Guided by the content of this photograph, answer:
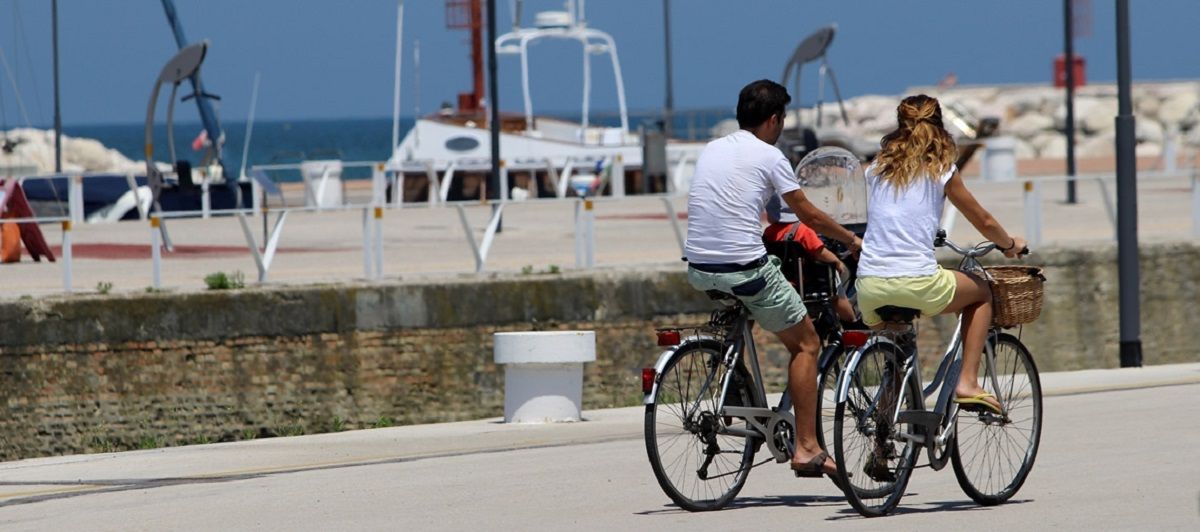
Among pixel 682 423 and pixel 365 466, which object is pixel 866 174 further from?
pixel 365 466

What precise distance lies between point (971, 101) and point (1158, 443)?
7278 cm

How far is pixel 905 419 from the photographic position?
7812mm

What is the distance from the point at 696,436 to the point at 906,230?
1.22 m

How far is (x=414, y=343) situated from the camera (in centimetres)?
1603

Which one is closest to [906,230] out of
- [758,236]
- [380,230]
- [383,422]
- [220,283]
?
[758,236]

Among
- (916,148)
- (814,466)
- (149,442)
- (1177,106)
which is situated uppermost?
(1177,106)

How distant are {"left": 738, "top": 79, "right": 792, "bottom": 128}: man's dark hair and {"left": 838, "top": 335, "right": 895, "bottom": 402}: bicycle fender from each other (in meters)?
1.03

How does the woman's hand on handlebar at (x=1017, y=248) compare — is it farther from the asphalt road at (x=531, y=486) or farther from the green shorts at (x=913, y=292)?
the asphalt road at (x=531, y=486)

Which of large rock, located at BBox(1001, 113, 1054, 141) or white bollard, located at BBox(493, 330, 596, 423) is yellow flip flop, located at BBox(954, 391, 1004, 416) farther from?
large rock, located at BBox(1001, 113, 1054, 141)

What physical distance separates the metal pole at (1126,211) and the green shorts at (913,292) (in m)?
8.87

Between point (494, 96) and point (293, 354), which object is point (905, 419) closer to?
point (293, 354)

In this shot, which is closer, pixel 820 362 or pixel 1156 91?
pixel 820 362

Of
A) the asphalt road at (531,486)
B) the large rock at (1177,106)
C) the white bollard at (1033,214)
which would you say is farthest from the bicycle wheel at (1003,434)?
the large rock at (1177,106)

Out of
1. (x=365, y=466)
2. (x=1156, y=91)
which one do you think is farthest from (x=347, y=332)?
(x=1156, y=91)
